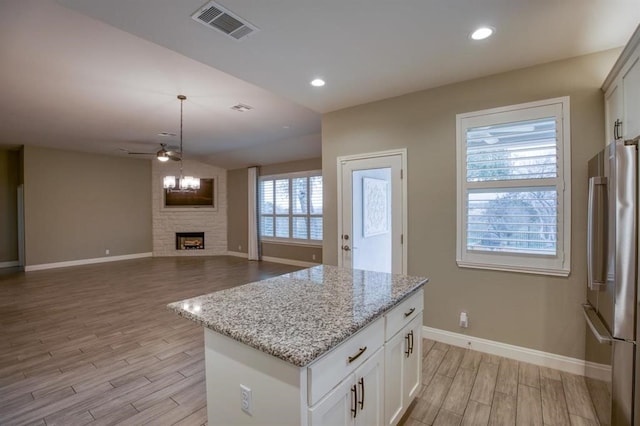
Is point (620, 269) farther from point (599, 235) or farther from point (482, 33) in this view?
point (482, 33)

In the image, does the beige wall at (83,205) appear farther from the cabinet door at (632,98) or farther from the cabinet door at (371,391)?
the cabinet door at (632,98)

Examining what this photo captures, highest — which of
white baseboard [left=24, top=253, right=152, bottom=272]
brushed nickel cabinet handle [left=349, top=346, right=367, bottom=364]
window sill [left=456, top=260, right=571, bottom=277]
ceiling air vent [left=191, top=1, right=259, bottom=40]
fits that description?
ceiling air vent [left=191, top=1, right=259, bottom=40]

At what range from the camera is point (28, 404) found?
2252 millimetres

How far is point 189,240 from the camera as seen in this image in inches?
371

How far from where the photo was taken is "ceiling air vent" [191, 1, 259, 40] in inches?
78.0

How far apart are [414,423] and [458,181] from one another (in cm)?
225

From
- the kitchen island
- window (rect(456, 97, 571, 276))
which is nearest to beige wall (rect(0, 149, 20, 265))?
the kitchen island

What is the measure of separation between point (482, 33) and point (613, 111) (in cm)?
118

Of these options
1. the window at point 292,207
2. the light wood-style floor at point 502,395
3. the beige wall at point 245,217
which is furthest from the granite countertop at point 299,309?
the beige wall at point 245,217

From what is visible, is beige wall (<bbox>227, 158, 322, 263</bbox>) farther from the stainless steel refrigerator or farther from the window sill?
the stainless steel refrigerator

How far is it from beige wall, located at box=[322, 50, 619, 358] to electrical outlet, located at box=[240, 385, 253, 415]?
2544mm

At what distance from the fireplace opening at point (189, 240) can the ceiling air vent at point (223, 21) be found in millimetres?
8143

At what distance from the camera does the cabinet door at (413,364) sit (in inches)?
78.5

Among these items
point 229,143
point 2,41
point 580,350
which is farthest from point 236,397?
point 229,143
